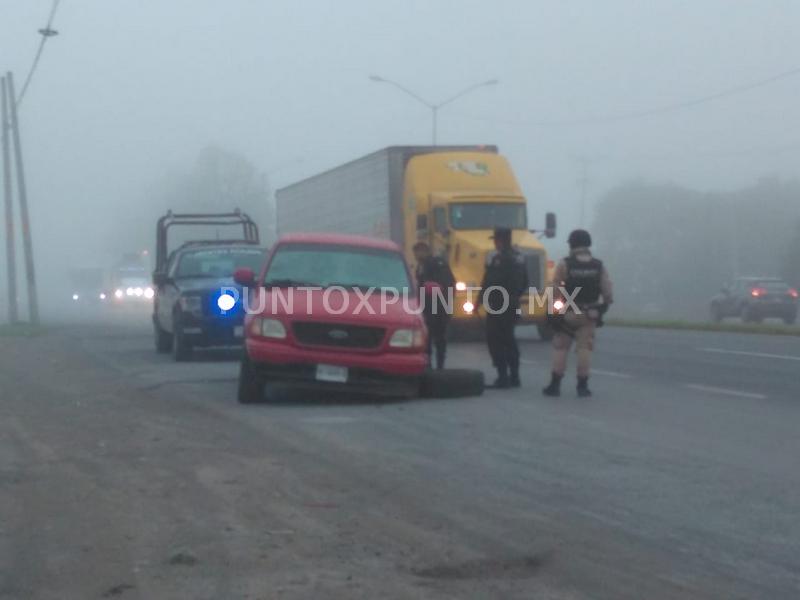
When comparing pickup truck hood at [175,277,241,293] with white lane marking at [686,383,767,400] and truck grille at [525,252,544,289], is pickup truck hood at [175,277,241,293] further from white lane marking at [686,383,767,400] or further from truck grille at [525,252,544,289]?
truck grille at [525,252,544,289]

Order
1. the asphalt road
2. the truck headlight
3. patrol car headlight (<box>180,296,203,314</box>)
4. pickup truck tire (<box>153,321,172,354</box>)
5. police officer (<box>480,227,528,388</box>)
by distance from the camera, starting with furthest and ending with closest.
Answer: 1. pickup truck tire (<box>153,321,172,354</box>)
2. patrol car headlight (<box>180,296,203,314</box>)
3. police officer (<box>480,227,528,388</box>)
4. the truck headlight
5. the asphalt road

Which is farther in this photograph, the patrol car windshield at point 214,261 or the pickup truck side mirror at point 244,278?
the patrol car windshield at point 214,261

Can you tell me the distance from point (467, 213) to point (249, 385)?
13.7 m

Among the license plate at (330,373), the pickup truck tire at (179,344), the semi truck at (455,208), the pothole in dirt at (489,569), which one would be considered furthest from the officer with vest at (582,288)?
the semi truck at (455,208)

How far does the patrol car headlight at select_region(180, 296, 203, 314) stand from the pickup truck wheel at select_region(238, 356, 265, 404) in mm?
6093

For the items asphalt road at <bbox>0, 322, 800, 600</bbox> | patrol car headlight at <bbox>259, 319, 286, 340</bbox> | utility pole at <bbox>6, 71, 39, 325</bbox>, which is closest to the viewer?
asphalt road at <bbox>0, 322, 800, 600</bbox>

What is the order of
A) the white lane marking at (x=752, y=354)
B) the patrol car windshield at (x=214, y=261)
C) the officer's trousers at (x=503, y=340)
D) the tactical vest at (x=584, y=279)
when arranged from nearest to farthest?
1. the tactical vest at (x=584, y=279)
2. the officer's trousers at (x=503, y=340)
3. the patrol car windshield at (x=214, y=261)
4. the white lane marking at (x=752, y=354)

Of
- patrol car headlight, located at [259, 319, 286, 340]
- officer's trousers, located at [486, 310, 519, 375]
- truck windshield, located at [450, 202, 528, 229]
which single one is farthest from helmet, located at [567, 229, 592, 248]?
truck windshield, located at [450, 202, 528, 229]

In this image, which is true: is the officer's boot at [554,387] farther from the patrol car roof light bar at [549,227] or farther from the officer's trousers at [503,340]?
the patrol car roof light bar at [549,227]

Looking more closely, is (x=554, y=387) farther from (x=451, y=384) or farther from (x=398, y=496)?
(x=398, y=496)

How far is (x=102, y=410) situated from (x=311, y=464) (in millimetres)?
4131

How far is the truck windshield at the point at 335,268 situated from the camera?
14.1 m

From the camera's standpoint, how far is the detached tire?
14.0 m

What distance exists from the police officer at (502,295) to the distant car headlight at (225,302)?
551 centimetres
